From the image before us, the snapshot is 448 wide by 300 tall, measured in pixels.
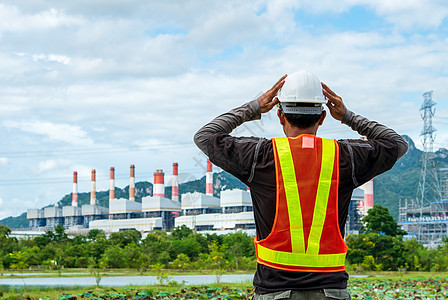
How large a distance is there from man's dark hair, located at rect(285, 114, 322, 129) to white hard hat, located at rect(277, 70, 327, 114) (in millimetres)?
13

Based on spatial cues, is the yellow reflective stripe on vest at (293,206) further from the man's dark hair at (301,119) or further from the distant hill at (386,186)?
the distant hill at (386,186)

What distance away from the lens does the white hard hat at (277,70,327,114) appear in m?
1.61

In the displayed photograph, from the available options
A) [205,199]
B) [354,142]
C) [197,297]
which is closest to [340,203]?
[354,142]

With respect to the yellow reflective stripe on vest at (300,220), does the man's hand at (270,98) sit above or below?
above

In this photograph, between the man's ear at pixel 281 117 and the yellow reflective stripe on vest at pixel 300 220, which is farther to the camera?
the man's ear at pixel 281 117

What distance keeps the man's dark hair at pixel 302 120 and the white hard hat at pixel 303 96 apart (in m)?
0.01

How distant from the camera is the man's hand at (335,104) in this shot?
173 centimetres

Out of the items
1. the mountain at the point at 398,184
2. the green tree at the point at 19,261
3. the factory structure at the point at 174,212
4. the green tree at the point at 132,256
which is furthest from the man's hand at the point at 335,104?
the mountain at the point at 398,184

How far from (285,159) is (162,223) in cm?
5365

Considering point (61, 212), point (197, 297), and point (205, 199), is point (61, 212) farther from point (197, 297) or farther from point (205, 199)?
point (197, 297)

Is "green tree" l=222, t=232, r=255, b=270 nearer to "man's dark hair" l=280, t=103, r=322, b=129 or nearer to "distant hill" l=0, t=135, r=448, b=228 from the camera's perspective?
"man's dark hair" l=280, t=103, r=322, b=129

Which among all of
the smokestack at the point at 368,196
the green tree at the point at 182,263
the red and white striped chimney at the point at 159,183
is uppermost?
the red and white striped chimney at the point at 159,183

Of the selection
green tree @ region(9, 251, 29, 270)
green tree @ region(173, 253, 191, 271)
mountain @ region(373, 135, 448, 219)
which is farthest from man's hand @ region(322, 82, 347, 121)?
mountain @ region(373, 135, 448, 219)

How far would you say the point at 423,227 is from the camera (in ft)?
170
